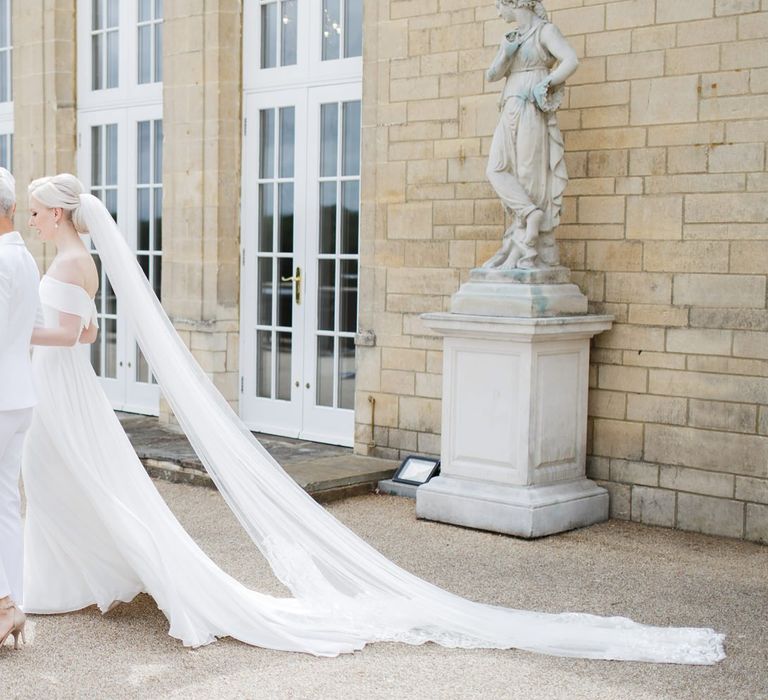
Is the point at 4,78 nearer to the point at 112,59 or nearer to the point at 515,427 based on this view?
the point at 112,59

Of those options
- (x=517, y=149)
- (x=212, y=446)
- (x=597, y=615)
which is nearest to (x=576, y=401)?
(x=517, y=149)

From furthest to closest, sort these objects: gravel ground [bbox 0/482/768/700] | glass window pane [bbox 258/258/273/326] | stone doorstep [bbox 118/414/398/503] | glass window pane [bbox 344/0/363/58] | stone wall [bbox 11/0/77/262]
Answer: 1. stone wall [bbox 11/0/77/262]
2. glass window pane [bbox 258/258/273/326]
3. glass window pane [bbox 344/0/363/58]
4. stone doorstep [bbox 118/414/398/503]
5. gravel ground [bbox 0/482/768/700]

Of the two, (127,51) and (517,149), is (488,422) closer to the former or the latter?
(517,149)

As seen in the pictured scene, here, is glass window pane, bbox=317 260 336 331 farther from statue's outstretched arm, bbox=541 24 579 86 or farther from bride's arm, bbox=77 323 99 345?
bride's arm, bbox=77 323 99 345

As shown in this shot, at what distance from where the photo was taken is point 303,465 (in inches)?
279

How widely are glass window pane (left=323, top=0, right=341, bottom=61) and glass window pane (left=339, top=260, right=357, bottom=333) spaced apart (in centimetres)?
134

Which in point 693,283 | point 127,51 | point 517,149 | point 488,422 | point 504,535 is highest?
point 127,51

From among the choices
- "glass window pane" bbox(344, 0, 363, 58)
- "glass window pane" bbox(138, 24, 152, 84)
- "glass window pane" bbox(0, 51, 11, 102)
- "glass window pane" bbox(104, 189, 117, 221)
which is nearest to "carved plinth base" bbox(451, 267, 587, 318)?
"glass window pane" bbox(344, 0, 363, 58)

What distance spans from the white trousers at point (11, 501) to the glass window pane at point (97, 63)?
6102 millimetres

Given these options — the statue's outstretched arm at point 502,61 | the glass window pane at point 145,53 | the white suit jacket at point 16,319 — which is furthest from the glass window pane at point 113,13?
the white suit jacket at point 16,319

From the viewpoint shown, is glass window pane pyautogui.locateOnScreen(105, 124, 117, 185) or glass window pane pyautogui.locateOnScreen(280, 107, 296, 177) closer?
glass window pane pyautogui.locateOnScreen(280, 107, 296, 177)

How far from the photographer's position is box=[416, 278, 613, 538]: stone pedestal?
593 centimetres

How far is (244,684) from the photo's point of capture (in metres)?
3.73

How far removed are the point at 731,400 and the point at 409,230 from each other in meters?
2.17
